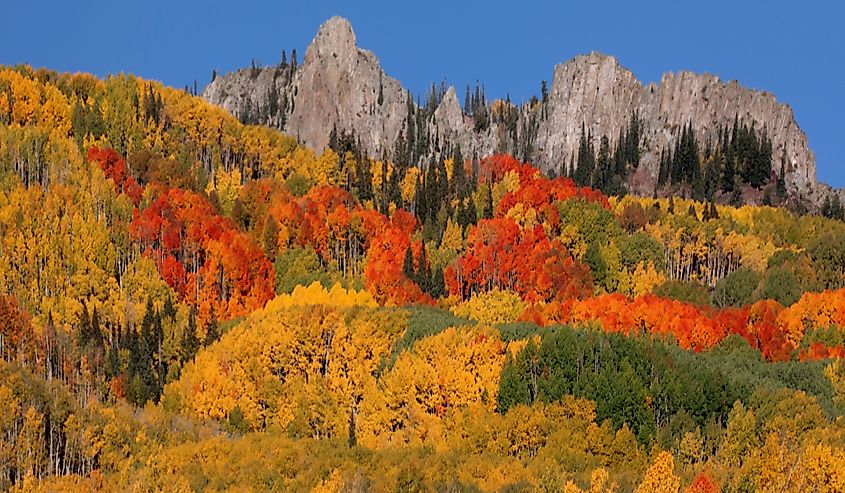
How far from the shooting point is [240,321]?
156 metres

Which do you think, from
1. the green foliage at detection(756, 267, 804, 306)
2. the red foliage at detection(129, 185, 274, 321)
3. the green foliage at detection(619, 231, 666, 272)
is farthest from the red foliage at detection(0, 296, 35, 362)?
the green foliage at detection(756, 267, 804, 306)

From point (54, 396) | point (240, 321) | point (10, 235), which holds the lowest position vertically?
point (54, 396)

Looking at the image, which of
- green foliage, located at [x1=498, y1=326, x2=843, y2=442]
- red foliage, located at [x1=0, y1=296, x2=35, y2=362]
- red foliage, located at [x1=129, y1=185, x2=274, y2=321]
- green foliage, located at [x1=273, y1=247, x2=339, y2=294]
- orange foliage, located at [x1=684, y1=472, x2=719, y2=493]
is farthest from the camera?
green foliage, located at [x1=273, y1=247, x2=339, y2=294]

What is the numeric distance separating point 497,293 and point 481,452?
2254 inches

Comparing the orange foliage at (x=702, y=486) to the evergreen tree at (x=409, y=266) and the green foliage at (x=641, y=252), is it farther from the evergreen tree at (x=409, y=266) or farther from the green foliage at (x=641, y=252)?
the green foliage at (x=641, y=252)

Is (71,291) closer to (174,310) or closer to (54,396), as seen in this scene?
(174,310)

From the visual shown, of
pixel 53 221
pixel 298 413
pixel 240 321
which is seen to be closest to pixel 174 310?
pixel 240 321

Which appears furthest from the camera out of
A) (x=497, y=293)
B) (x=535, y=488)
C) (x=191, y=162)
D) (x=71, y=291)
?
(x=191, y=162)

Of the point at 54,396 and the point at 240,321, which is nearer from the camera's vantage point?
the point at 54,396

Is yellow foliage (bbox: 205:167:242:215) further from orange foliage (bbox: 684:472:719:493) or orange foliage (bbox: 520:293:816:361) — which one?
orange foliage (bbox: 684:472:719:493)

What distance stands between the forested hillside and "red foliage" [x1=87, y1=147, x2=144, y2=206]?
313 mm

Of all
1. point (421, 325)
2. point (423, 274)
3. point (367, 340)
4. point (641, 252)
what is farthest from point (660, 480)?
point (641, 252)

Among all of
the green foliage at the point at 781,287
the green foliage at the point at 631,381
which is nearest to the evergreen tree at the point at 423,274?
the green foliage at the point at 631,381

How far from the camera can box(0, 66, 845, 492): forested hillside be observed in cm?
10881
